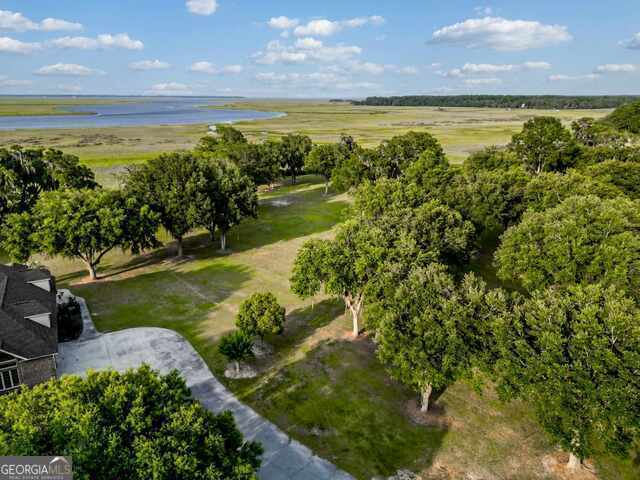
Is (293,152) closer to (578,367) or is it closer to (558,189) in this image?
(558,189)

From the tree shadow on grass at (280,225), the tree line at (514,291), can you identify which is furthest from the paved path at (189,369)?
the tree shadow on grass at (280,225)

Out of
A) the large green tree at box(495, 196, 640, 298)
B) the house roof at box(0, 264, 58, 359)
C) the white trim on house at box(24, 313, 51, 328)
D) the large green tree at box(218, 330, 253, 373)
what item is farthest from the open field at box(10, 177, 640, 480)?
the large green tree at box(495, 196, 640, 298)

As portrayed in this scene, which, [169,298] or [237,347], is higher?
[237,347]

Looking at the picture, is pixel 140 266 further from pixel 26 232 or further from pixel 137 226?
pixel 26 232

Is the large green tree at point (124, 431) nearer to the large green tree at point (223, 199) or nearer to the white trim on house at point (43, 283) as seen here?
the white trim on house at point (43, 283)

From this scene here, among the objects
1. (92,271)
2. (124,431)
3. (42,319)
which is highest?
(124,431)

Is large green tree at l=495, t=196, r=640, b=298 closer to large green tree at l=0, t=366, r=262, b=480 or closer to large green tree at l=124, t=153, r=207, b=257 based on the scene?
large green tree at l=0, t=366, r=262, b=480

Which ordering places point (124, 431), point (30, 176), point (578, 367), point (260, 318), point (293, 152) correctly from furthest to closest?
point (293, 152) < point (30, 176) < point (260, 318) < point (578, 367) < point (124, 431)

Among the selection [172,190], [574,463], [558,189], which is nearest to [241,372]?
[574,463]
